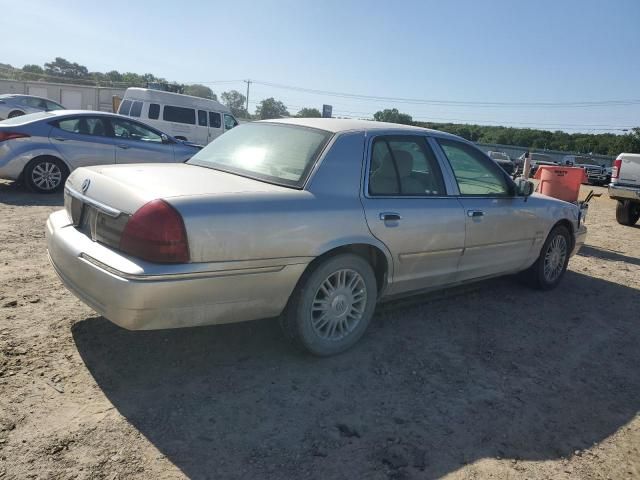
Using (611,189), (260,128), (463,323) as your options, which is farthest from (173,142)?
(611,189)

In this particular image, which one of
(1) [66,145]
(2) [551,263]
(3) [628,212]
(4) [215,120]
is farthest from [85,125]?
(3) [628,212]

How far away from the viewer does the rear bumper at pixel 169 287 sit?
2771 mm

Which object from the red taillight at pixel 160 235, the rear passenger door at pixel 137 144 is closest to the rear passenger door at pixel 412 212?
the red taillight at pixel 160 235

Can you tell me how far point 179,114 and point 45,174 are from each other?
27.8ft

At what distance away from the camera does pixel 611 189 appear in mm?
11391

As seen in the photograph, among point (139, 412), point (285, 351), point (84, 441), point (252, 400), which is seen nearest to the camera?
point (84, 441)

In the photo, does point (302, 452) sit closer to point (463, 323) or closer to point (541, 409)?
point (541, 409)

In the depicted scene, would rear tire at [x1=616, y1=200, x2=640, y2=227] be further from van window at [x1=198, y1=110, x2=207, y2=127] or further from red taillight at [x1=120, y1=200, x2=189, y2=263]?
van window at [x1=198, y1=110, x2=207, y2=127]

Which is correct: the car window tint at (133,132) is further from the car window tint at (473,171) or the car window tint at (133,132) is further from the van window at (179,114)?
the van window at (179,114)

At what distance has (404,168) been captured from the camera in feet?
13.3

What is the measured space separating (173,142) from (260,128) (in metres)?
5.91

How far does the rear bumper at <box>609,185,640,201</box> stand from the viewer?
10984 mm

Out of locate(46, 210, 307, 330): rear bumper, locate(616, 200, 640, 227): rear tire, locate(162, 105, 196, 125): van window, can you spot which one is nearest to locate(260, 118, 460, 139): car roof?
locate(46, 210, 307, 330): rear bumper

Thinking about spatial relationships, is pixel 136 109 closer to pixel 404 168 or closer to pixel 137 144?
pixel 137 144
